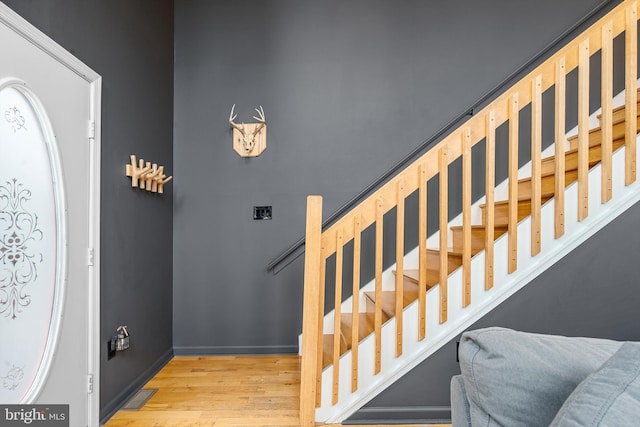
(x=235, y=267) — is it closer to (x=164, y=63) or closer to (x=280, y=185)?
(x=280, y=185)

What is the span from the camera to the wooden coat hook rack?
2.33 meters

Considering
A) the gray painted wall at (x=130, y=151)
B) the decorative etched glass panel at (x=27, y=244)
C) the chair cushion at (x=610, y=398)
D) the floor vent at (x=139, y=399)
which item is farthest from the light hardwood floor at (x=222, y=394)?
the chair cushion at (x=610, y=398)

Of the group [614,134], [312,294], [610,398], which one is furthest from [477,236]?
[610,398]

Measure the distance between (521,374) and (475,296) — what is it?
1.13 meters

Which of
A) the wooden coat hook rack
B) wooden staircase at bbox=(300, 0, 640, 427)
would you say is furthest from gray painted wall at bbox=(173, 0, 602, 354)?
wooden staircase at bbox=(300, 0, 640, 427)

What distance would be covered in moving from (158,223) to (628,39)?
3.23 metres

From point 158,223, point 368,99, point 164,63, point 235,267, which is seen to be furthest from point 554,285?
point 164,63

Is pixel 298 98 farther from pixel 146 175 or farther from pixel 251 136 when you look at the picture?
pixel 146 175

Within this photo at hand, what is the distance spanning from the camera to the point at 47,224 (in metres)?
1.62

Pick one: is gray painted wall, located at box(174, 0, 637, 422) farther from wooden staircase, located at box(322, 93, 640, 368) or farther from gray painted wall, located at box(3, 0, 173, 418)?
wooden staircase, located at box(322, 93, 640, 368)

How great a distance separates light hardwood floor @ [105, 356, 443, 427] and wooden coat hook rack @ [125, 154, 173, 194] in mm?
1430

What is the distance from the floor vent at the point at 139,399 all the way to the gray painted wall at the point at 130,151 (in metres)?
0.04

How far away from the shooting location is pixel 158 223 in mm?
2787

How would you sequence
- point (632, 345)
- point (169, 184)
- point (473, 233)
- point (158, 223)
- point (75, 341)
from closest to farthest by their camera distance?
point (632, 345)
point (75, 341)
point (473, 233)
point (158, 223)
point (169, 184)
